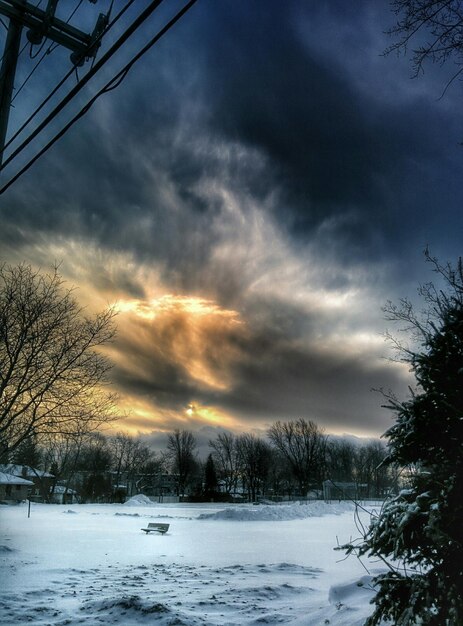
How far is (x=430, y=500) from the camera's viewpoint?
11.0 ft

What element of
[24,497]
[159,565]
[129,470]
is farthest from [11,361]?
[129,470]

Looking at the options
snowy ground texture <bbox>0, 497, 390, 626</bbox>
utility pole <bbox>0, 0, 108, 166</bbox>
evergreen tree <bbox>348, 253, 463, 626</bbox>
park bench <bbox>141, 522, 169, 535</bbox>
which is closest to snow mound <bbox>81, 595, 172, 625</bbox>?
snowy ground texture <bbox>0, 497, 390, 626</bbox>

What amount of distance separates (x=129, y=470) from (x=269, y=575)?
104537 mm

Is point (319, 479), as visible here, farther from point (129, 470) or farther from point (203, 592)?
point (203, 592)

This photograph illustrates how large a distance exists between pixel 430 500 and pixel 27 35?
8.49 meters

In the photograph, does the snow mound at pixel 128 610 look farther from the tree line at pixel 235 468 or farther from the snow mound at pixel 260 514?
the tree line at pixel 235 468

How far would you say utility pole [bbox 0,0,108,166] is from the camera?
682 cm

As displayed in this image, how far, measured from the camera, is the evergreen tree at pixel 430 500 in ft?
10.3

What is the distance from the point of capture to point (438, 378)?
148 inches

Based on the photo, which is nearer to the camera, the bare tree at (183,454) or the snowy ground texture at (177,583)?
the snowy ground texture at (177,583)

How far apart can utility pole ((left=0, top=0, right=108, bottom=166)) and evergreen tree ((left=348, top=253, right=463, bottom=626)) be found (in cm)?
650

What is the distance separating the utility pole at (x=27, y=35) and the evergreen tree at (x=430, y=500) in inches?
256

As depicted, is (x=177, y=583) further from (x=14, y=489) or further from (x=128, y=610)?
(x=14, y=489)

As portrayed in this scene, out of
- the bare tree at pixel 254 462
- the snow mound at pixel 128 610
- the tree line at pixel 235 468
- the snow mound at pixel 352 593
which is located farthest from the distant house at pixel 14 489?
the snow mound at pixel 352 593
